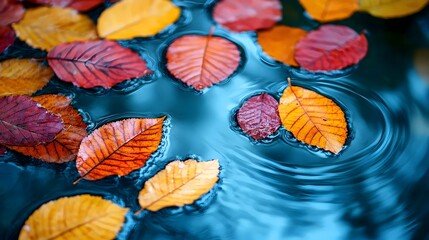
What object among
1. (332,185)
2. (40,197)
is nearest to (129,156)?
(40,197)

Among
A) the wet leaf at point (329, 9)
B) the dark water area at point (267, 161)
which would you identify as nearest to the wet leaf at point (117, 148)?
the dark water area at point (267, 161)

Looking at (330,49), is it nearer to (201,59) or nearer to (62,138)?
(201,59)

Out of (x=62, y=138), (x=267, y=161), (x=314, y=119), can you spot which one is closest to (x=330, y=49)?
(x=314, y=119)

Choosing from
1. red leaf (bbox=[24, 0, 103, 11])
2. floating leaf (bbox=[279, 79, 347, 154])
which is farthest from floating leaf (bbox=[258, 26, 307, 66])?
red leaf (bbox=[24, 0, 103, 11])

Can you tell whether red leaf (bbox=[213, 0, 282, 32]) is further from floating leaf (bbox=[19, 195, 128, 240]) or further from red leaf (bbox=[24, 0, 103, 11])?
floating leaf (bbox=[19, 195, 128, 240])

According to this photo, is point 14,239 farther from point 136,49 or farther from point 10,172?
point 136,49
